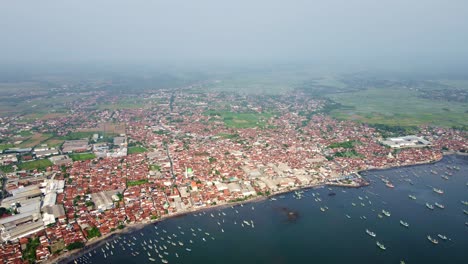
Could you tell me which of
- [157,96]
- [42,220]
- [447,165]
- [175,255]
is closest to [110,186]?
[42,220]

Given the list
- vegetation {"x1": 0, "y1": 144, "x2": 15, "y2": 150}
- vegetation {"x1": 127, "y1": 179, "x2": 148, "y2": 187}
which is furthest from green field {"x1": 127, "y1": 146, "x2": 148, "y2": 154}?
vegetation {"x1": 0, "y1": 144, "x2": 15, "y2": 150}

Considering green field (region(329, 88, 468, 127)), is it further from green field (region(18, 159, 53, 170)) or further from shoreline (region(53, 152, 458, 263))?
green field (region(18, 159, 53, 170))

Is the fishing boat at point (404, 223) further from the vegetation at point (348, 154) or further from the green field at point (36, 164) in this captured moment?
the green field at point (36, 164)

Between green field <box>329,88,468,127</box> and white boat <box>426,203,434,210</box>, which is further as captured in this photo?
green field <box>329,88,468,127</box>

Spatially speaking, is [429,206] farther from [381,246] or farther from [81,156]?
[81,156]

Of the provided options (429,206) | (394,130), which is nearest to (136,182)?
(429,206)

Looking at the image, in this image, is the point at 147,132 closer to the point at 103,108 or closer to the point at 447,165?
the point at 103,108

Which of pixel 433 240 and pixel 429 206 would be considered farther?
pixel 429 206
